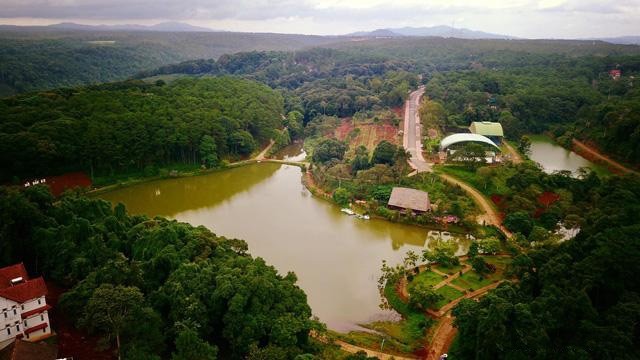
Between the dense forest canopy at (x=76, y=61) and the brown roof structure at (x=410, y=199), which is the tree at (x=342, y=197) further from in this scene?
the dense forest canopy at (x=76, y=61)

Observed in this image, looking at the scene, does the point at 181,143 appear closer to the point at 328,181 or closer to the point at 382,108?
the point at 328,181

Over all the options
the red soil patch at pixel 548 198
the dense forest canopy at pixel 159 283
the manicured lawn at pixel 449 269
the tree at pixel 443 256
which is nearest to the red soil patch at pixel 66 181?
the dense forest canopy at pixel 159 283

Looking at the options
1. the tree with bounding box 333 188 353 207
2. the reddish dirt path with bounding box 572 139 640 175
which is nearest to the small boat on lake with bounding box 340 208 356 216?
the tree with bounding box 333 188 353 207

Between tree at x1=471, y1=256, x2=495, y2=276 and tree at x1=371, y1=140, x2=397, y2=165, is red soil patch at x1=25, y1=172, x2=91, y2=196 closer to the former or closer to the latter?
tree at x1=371, y1=140, x2=397, y2=165

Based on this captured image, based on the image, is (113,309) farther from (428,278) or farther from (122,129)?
(122,129)

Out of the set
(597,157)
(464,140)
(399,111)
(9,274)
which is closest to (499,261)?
(464,140)

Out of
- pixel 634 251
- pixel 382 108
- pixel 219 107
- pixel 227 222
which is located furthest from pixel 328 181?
pixel 382 108
